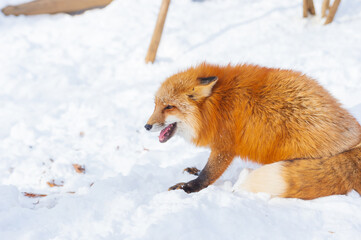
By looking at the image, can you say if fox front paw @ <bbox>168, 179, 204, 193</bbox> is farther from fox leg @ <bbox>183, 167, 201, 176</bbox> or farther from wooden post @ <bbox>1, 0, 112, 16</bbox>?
wooden post @ <bbox>1, 0, 112, 16</bbox>

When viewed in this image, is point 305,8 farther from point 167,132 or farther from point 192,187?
point 192,187

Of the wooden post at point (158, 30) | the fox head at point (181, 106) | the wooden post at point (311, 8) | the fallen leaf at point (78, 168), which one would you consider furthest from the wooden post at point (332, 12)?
the fallen leaf at point (78, 168)

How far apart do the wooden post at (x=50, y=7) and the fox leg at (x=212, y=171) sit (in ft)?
18.3

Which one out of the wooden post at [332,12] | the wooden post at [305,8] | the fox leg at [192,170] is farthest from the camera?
the wooden post at [305,8]

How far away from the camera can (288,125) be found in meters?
2.39

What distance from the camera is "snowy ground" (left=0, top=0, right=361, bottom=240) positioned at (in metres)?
2.02

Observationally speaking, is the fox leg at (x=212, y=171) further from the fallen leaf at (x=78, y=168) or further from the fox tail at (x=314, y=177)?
the fallen leaf at (x=78, y=168)

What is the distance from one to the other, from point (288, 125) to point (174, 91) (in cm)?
92

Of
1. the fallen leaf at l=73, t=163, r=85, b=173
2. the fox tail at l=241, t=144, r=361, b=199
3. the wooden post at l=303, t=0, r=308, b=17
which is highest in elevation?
the wooden post at l=303, t=0, r=308, b=17

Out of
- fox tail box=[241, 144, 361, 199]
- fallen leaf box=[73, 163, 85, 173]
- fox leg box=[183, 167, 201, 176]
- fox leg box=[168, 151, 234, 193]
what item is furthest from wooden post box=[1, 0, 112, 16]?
fox tail box=[241, 144, 361, 199]

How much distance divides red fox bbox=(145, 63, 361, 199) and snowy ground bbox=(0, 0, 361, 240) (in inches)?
5.7

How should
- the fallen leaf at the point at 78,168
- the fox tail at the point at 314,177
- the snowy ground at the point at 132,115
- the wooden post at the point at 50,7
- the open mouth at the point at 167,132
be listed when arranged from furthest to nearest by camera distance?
the wooden post at the point at 50,7 < the fallen leaf at the point at 78,168 < the open mouth at the point at 167,132 < the fox tail at the point at 314,177 < the snowy ground at the point at 132,115

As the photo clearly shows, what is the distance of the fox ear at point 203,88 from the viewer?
2.53 meters

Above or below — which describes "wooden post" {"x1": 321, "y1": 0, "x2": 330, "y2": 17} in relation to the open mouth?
above
